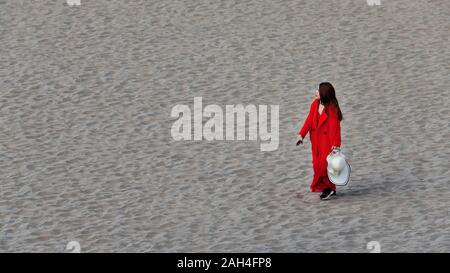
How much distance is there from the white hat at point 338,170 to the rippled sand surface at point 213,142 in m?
0.28

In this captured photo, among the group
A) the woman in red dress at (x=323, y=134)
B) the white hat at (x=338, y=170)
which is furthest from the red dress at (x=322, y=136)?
the white hat at (x=338, y=170)

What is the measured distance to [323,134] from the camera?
46.4 ft

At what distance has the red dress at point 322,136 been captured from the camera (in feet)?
46.1

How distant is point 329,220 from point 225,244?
1262mm

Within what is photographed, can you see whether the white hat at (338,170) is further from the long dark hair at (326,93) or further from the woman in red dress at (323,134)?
the long dark hair at (326,93)

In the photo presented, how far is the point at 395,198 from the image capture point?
14117 millimetres

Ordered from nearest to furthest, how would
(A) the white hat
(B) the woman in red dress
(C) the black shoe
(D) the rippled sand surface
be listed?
(D) the rippled sand surface, (A) the white hat, (B) the woman in red dress, (C) the black shoe

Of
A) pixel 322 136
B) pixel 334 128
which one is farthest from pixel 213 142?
pixel 334 128

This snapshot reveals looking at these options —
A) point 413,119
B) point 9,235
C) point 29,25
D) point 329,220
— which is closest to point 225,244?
point 329,220

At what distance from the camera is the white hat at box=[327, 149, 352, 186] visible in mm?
13875

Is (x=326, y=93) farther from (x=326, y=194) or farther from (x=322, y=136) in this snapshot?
(x=326, y=194)

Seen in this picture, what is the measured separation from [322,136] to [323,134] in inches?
1.0

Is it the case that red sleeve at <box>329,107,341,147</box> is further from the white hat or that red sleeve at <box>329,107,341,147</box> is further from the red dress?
the white hat

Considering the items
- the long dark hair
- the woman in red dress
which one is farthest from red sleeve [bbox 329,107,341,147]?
the long dark hair
